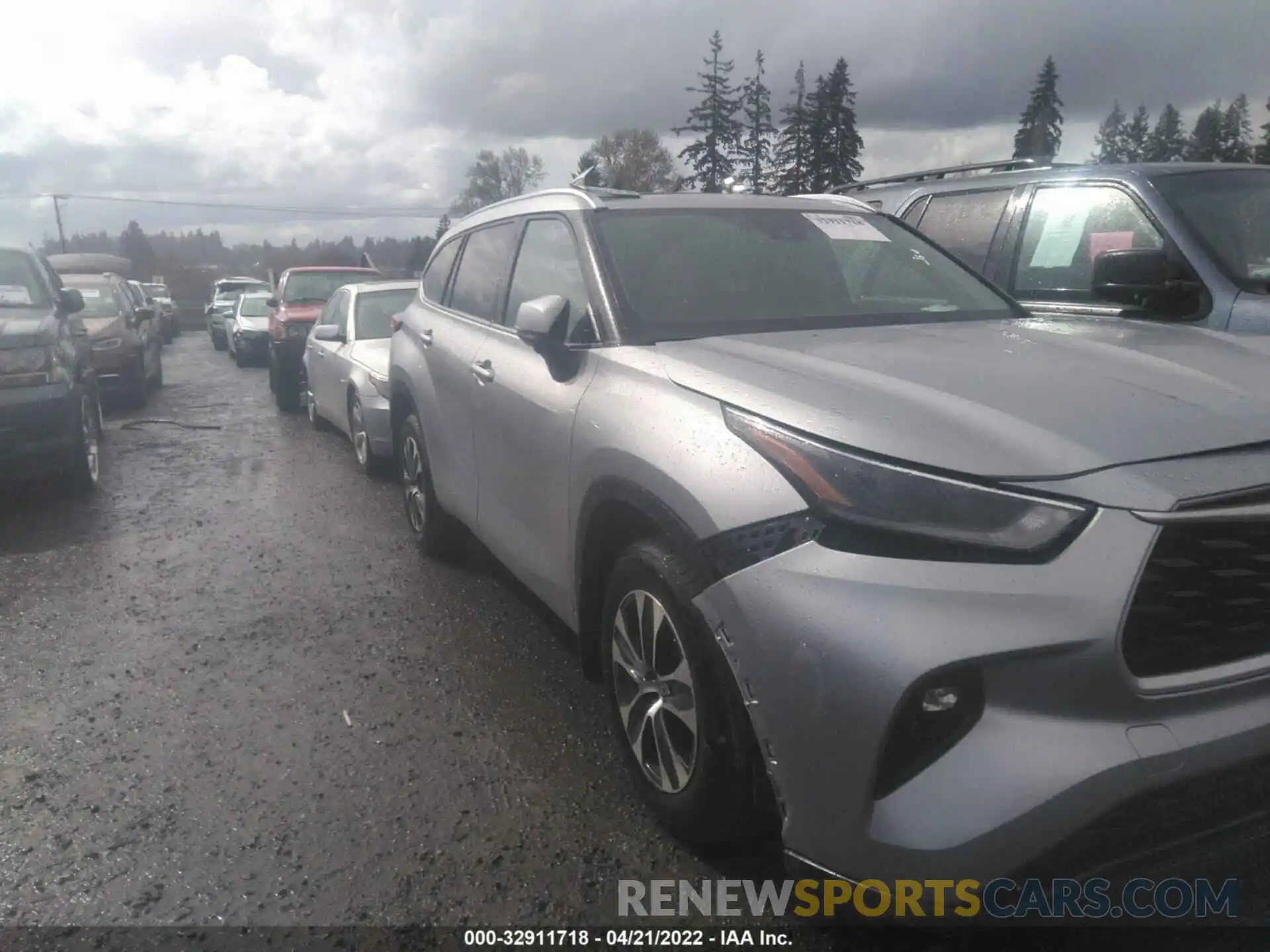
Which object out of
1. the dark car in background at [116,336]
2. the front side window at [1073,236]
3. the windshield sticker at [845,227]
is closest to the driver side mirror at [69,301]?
the dark car in background at [116,336]

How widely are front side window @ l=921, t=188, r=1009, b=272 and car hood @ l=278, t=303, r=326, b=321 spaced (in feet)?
29.6

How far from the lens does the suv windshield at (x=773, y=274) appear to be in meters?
3.44

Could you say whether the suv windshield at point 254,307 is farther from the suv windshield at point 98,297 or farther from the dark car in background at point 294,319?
the dark car in background at point 294,319

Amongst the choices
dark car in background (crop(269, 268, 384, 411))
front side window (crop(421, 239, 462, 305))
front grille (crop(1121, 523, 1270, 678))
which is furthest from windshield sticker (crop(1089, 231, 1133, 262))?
dark car in background (crop(269, 268, 384, 411))

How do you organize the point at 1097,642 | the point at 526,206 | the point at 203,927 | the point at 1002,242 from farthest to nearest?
the point at 1002,242
the point at 526,206
the point at 203,927
the point at 1097,642

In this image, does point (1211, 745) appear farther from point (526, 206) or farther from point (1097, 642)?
point (526, 206)

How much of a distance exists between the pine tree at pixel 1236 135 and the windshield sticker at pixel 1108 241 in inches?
710

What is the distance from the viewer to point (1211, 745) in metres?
1.98

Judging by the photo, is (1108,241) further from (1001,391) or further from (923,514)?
(923,514)

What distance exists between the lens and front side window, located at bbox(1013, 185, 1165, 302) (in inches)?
195

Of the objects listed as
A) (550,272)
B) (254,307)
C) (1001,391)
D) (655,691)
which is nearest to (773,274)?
(550,272)

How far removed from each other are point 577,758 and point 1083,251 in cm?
376

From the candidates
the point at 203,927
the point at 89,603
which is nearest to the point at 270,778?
the point at 203,927

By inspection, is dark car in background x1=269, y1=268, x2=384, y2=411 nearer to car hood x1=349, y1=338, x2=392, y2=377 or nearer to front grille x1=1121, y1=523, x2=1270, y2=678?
car hood x1=349, y1=338, x2=392, y2=377
